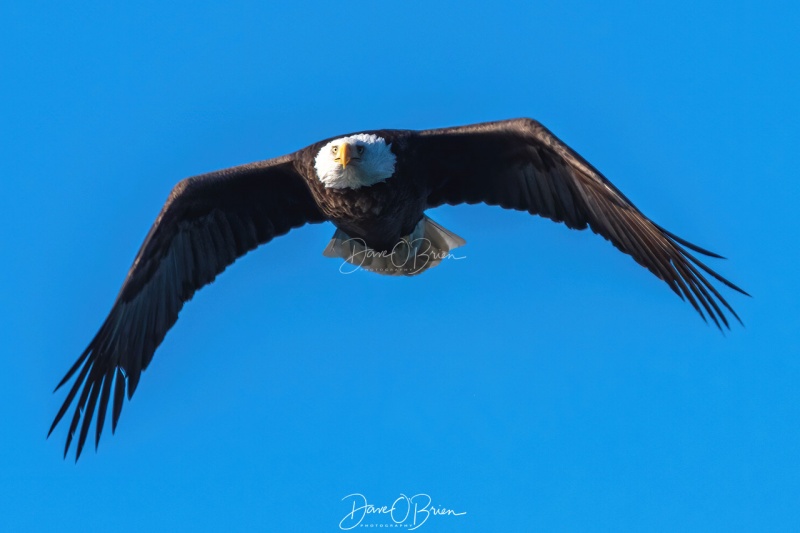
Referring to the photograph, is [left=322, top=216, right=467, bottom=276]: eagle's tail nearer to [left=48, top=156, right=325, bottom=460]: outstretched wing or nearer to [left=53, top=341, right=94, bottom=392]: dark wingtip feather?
[left=48, top=156, right=325, bottom=460]: outstretched wing

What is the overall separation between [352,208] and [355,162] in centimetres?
35

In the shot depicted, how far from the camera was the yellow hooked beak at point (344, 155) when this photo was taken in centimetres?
744

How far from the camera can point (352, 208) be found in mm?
7703

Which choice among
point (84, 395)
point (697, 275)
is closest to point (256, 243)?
point (84, 395)

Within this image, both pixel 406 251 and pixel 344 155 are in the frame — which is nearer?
pixel 344 155

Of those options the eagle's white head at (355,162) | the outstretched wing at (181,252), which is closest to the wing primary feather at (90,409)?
the outstretched wing at (181,252)

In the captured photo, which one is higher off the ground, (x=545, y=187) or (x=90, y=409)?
(x=545, y=187)

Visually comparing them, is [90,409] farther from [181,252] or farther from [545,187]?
[545,187]

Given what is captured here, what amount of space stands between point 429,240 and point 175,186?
6.23 ft

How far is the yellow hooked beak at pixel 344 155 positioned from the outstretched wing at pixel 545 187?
553 millimetres

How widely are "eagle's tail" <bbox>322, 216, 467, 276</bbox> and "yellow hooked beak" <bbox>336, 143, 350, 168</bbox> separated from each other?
3.82ft

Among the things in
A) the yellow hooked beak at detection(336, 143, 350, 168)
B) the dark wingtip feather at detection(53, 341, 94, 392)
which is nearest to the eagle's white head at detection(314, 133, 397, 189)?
the yellow hooked beak at detection(336, 143, 350, 168)

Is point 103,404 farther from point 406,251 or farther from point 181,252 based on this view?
point 406,251

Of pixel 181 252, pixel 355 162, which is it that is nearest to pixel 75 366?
pixel 181 252
